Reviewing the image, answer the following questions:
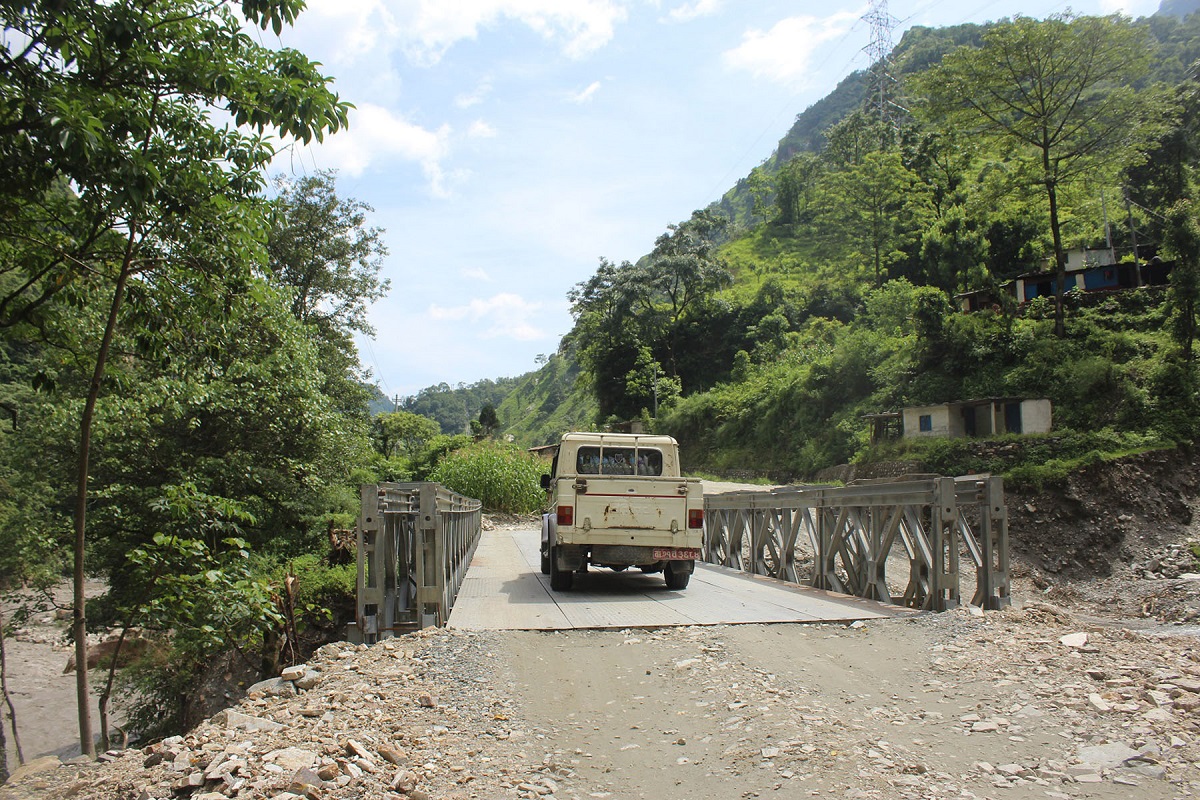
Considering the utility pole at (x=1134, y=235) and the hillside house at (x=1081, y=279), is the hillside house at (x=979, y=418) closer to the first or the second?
the hillside house at (x=1081, y=279)

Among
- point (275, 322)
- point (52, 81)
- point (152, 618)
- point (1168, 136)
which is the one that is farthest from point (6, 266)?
point (1168, 136)

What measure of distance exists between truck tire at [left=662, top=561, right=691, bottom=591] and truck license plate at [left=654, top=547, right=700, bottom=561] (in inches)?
12.9

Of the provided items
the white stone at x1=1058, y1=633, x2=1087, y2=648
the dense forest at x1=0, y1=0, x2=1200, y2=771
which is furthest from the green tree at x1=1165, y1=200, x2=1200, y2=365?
the white stone at x1=1058, y1=633, x2=1087, y2=648

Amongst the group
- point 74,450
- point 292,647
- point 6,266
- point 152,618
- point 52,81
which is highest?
point 52,81

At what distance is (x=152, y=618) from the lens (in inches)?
281

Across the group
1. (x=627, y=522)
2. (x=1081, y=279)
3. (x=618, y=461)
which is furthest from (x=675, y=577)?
(x=1081, y=279)

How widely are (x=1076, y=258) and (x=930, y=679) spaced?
3870cm

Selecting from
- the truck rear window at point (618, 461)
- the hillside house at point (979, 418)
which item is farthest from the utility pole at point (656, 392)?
the truck rear window at point (618, 461)

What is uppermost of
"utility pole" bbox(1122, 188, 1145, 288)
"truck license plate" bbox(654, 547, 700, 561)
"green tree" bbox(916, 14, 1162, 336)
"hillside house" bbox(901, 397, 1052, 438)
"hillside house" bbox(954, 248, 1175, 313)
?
"green tree" bbox(916, 14, 1162, 336)

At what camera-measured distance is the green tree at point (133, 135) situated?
178 inches

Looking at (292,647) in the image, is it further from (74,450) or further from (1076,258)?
(1076,258)

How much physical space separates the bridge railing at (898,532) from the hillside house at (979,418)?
19633 mm

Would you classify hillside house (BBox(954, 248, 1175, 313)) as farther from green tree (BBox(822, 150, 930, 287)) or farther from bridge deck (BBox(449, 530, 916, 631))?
bridge deck (BBox(449, 530, 916, 631))

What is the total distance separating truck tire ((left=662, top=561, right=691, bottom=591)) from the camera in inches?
428
